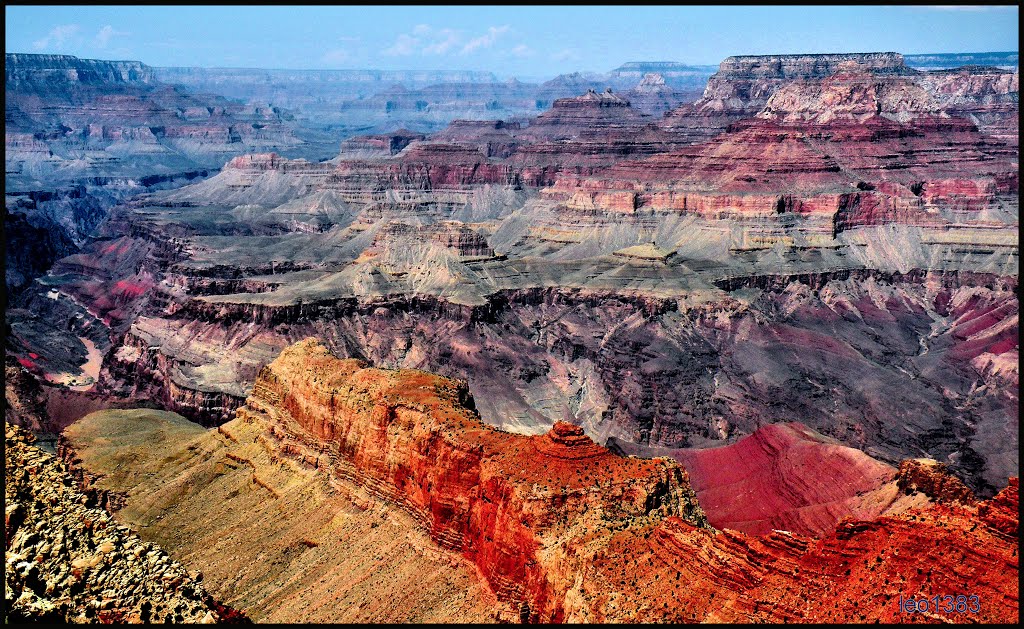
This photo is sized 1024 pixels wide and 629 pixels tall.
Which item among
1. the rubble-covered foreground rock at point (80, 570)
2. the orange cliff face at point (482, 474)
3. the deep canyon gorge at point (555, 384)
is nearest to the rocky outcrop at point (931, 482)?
the deep canyon gorge at point (555, 384)

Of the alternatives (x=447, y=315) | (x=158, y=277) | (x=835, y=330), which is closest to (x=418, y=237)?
(x=447, y=315)

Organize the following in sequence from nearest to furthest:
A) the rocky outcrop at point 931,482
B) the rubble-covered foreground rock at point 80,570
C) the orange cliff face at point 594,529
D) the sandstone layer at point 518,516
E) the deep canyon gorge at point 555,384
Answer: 1. the rubble-covered foreground rock at point 80,570
2. the orange cliff face at point 594,529
3. the sandstone layer at point 518,516
4. the deep canyon gorge at point 555,384
5. the rocky outcrop at point 931,482

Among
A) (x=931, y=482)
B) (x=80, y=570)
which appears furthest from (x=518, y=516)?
(x=931, y=482)

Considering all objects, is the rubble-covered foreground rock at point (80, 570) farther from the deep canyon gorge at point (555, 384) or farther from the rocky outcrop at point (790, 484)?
the rocky outcrop at point (790, 484)

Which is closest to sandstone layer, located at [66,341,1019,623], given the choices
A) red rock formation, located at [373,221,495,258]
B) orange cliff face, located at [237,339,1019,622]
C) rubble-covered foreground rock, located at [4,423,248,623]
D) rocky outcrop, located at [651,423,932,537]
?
orange cliff face, located at [237,339,1019,622]

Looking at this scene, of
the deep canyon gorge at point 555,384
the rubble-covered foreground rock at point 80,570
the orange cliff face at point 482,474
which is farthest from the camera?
the orange cliff face at point 482,474
